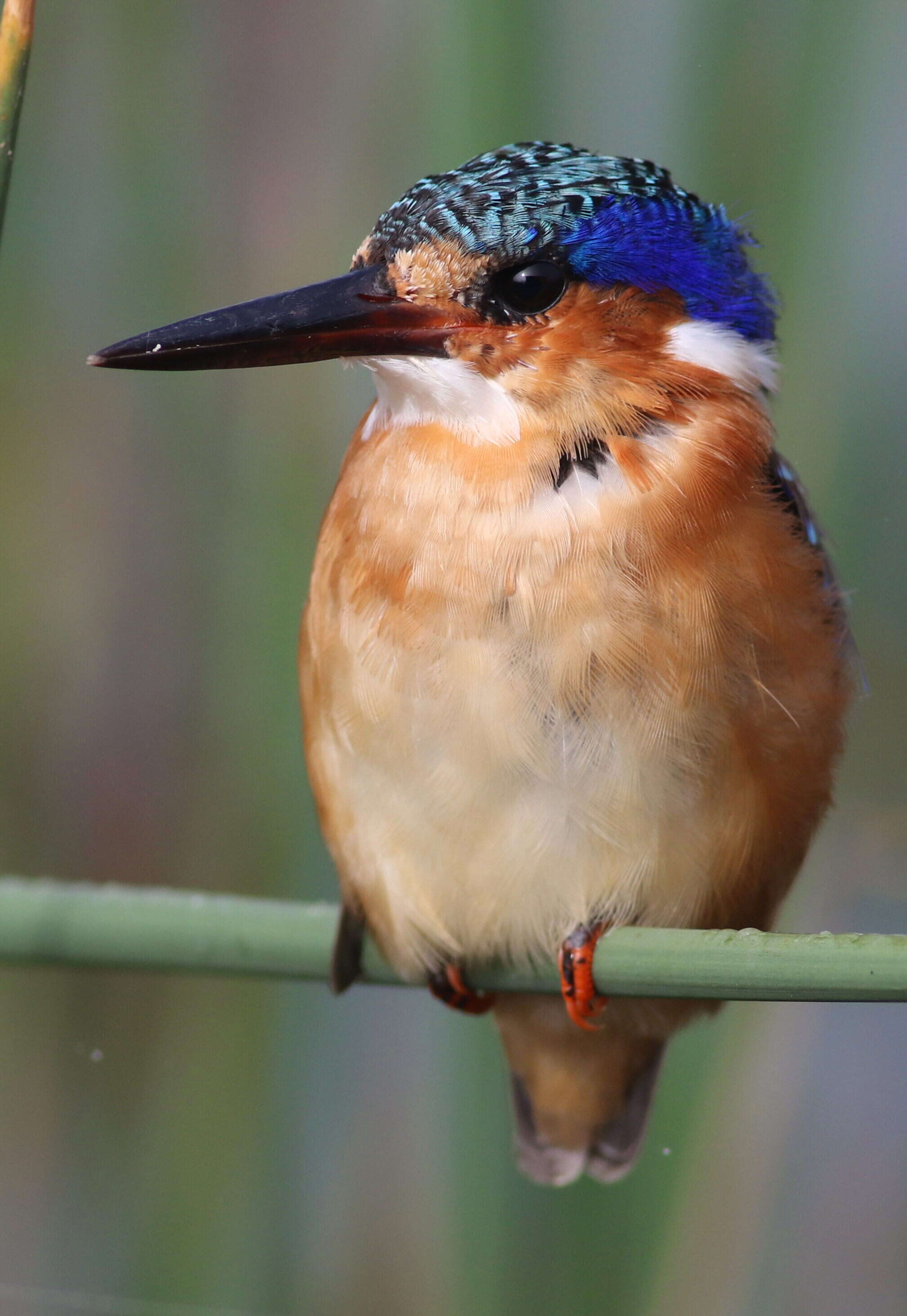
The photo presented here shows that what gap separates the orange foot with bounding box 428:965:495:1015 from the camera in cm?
138

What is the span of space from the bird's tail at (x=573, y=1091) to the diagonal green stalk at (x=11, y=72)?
1.04 metres

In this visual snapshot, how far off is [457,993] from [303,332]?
28.3 inches

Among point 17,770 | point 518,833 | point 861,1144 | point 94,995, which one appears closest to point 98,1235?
point 94,995

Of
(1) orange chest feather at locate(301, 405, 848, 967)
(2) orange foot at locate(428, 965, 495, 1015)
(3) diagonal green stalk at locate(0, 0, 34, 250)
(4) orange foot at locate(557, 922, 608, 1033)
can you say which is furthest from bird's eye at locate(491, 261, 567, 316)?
(2) orange foot at locate(428, 965, 495, 1015)

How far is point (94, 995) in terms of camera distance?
178cm

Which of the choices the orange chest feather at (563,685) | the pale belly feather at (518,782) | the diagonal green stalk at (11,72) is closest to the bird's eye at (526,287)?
the orange chest feather at (563,685)

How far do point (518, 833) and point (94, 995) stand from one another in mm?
843

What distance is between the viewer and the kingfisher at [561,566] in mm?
A: 1075

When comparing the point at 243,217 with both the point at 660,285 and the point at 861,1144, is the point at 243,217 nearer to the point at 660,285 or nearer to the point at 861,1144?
the point at 660,285

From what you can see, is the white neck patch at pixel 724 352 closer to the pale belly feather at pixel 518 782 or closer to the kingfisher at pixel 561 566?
the kingfisher at pixel 561 566

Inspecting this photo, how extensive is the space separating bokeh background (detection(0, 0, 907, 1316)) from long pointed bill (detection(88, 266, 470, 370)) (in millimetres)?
360

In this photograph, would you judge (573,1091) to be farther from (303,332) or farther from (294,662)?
(303,332)

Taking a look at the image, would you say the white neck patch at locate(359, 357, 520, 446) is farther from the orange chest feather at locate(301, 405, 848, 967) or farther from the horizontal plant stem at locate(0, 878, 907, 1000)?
the horizontal plant stem at locate(0, 878, 907, 1000)

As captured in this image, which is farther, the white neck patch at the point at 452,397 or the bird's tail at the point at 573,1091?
the bird's tail at the point at 573,1091
